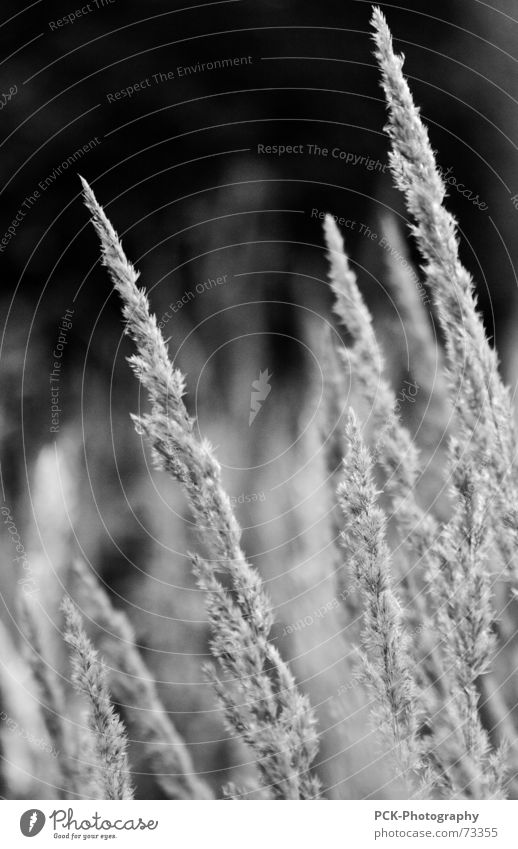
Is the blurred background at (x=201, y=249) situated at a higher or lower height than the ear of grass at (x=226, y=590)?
higher

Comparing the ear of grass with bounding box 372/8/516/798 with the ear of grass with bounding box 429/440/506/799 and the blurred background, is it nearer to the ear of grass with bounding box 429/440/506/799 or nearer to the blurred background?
the ear of grass with bounding box 429/440/506/799

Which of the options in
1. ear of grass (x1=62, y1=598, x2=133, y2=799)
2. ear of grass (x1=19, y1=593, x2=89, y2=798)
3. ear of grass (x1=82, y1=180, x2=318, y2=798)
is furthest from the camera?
ear of grass (x1=19, y1=593, x2=89, y2=798)

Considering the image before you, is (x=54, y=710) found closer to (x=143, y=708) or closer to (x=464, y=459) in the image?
(x=143, y=708)

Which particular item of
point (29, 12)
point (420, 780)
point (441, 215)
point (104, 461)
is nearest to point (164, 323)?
point (104, 461)

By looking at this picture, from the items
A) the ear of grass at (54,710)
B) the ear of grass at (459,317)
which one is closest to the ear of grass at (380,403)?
the ear of grass at (459,317)

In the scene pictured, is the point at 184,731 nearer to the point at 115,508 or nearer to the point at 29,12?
the point at 115,508
